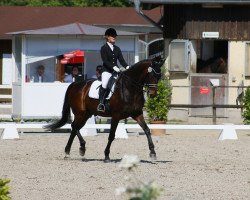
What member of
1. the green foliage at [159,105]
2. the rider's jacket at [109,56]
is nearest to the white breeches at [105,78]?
the rider's jacket at [109,56]

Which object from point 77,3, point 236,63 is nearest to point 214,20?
point 236,63

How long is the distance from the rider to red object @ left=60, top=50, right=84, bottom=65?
749 centimetres

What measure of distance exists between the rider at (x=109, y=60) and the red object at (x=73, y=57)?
7.49 metres

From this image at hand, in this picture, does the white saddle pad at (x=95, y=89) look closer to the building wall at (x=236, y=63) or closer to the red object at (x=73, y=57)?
the red object at (x=73, y=57)

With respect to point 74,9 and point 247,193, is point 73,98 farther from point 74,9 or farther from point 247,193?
point 74,9

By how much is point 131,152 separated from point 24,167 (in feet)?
12.3

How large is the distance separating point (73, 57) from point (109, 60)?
26.8 feet

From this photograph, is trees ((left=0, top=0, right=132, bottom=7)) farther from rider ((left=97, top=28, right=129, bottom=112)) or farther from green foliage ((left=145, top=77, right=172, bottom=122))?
rider ((left=97, top=28, right=129, bottom=112))

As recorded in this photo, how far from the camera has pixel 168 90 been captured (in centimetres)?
2447

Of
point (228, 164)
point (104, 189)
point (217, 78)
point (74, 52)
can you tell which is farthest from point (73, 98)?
point (217, 78)

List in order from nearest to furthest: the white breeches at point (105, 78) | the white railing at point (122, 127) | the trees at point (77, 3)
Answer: the white breeches at point (105, 78)
the white railing at point (122, 127)
the trees at point (77, 3)

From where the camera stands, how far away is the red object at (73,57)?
24125 mm

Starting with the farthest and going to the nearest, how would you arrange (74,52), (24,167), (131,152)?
(74,52) < (131,152) < (24,167)

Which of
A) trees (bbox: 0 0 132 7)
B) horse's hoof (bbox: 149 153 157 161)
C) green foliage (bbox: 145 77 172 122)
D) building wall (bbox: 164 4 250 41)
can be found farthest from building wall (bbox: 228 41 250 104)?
trees (bbox: 0 0 132 7)
